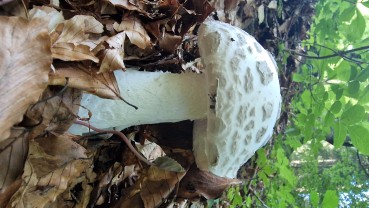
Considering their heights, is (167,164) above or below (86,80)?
below

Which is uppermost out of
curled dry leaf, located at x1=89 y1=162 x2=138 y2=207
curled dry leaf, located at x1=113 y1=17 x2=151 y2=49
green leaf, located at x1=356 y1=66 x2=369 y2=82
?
curled dry leaf, located at x1=113 y1=17 x2=151 y2=49

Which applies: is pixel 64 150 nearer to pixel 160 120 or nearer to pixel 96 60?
pixel 96 60

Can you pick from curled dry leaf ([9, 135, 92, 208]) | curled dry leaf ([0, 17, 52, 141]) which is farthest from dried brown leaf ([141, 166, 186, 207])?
curled dry leaf ([0, 17, 52, 141])

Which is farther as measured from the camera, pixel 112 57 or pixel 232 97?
pixel 232 97

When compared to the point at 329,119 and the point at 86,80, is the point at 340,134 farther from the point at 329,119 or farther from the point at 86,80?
the point at 86,80

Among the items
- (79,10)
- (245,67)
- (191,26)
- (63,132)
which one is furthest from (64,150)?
(191,26)

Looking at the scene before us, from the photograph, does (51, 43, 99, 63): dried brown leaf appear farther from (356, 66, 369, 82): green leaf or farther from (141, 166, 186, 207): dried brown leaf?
(356, 66, 369, 82): green leaf

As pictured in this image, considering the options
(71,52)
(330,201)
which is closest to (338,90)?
(330,201)
